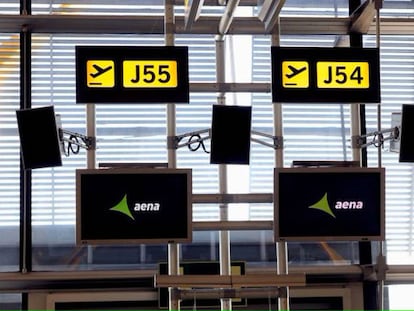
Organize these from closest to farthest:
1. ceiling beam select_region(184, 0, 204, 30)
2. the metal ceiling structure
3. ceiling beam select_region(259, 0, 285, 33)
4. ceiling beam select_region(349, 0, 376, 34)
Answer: ceiling beam select_region(259, 0, 285, 33) → ceiling beam select_region(184, 0, 204, 30) → ceiling beam select_region(349, 0, 376, 34) → the metal ceiling structure

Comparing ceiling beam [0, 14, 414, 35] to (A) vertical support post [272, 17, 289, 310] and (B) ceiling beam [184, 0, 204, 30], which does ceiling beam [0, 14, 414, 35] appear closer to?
(A) vertical support post [272, 17, 289, 310]

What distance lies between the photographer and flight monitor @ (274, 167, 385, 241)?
4895 mm

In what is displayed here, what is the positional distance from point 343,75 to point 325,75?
117mm

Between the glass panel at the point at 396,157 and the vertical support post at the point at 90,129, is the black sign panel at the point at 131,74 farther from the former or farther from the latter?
the glass panel at the point at 396,157

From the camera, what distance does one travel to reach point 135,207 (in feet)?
16.0

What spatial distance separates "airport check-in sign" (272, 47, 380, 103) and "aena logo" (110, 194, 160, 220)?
1.02 metres

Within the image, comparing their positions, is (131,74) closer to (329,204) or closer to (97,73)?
(97,73)

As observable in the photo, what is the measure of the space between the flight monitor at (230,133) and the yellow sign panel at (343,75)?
1.66 feet

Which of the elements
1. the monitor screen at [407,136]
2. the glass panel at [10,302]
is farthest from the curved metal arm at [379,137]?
the glass panel at [10,302]

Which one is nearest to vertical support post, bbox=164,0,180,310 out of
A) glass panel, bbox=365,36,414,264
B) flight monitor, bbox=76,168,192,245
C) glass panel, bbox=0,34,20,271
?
flight monitor, bbox=76,168,192,245

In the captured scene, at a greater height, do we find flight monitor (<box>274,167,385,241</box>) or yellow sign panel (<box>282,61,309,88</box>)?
yellow sign panel (<box>282,61,309,88</box>)

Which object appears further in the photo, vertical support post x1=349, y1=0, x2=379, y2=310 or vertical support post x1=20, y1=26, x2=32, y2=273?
vertical support post x1=349, y1=0, x2=379, y2=310

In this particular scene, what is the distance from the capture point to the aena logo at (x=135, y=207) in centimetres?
486

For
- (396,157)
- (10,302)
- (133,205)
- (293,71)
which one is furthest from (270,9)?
(10,302)
